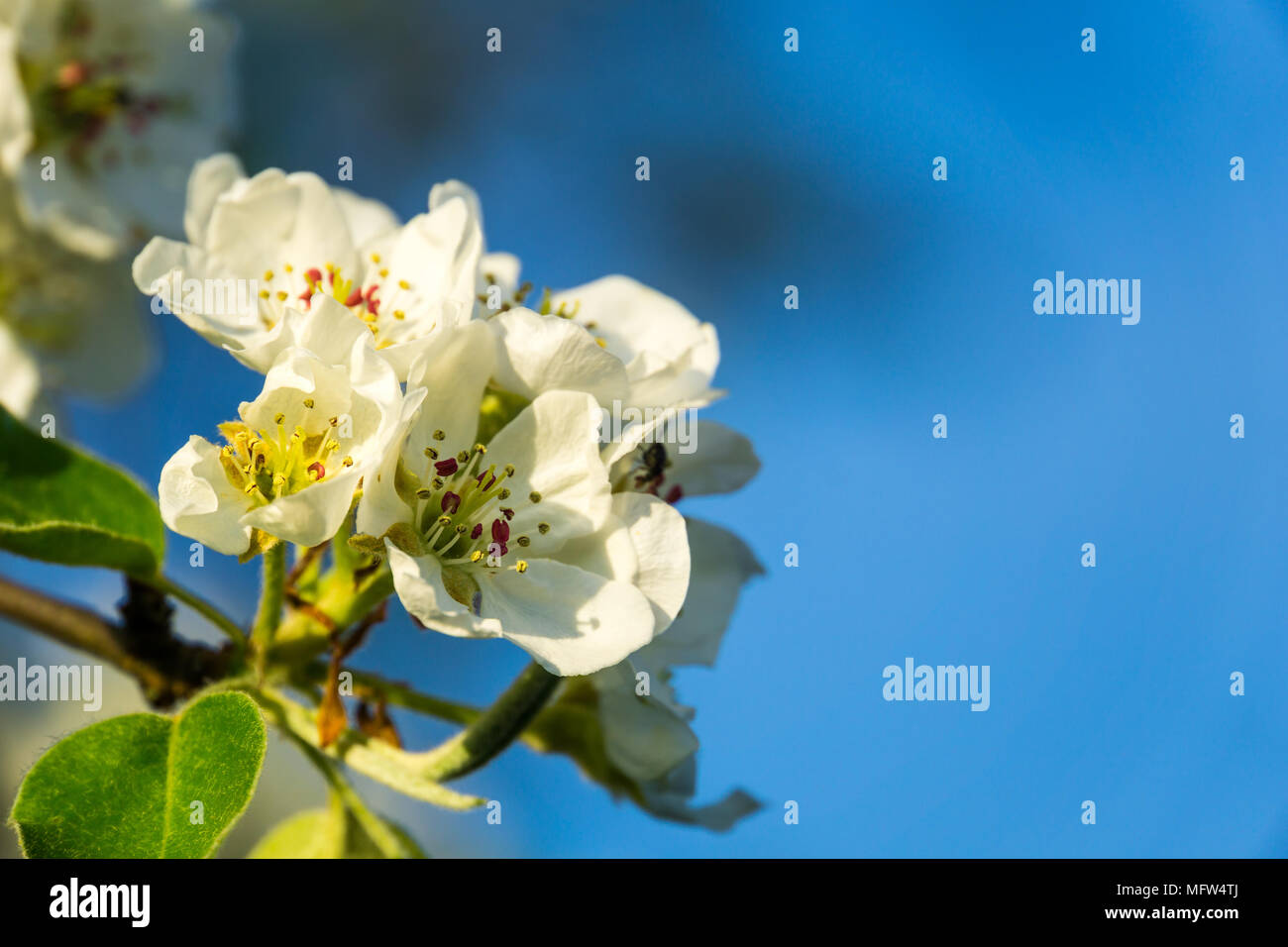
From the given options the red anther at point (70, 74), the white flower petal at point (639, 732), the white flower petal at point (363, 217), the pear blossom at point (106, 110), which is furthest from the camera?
the red anther at point (70, 74)

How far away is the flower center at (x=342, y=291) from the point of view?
1545 millimetres

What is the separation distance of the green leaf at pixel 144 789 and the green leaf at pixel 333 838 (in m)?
0.32

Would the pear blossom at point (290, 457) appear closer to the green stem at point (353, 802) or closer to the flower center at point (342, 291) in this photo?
the flower center at point (342, 291)

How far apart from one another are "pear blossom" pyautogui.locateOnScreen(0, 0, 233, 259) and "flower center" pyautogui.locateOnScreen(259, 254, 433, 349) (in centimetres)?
77

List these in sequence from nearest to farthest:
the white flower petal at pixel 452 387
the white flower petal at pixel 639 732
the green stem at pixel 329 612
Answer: the white flower petal at pixel 452 387
the green stem at pixel 329 612
the white flower petal at pixel 639 732

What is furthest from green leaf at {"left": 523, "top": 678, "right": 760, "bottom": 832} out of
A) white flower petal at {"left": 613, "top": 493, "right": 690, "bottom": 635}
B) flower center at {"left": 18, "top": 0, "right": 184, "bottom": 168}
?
flower center at {"left": 18, "top": 0, "right": 184, "bottom": 168}

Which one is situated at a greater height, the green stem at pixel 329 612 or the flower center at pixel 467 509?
the flower center at pixel 467 509

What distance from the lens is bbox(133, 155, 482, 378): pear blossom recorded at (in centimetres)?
145

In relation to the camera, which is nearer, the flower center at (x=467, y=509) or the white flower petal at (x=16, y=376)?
the flower center at (x=467, y=509)

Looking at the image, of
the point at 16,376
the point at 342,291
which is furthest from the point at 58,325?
the point at 342,291

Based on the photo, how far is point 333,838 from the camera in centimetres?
159

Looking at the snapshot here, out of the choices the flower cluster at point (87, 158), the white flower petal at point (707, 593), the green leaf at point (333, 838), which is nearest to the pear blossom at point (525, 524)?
the white flower petal at point (707, 593)
